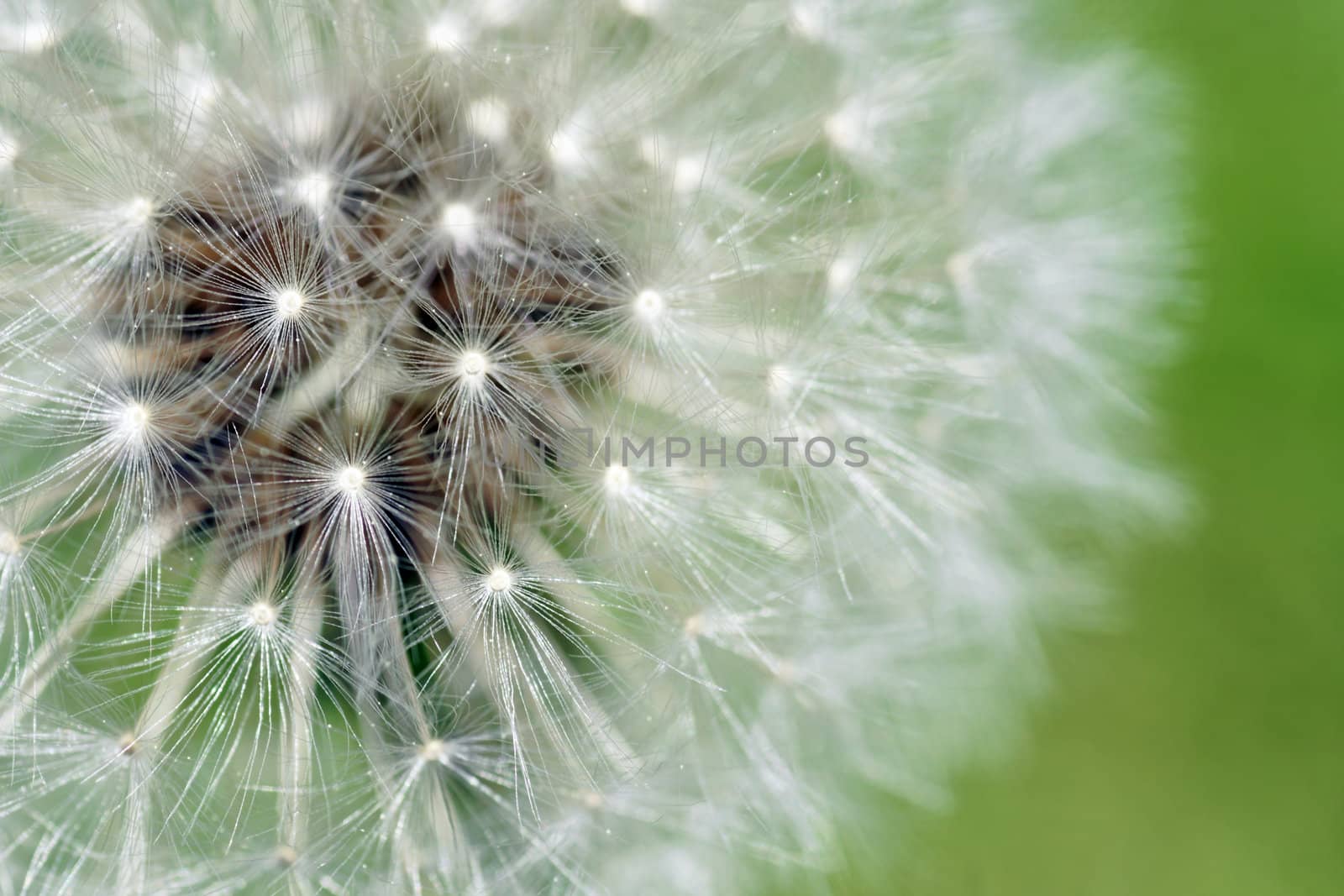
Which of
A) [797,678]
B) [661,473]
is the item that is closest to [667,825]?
[797,678]

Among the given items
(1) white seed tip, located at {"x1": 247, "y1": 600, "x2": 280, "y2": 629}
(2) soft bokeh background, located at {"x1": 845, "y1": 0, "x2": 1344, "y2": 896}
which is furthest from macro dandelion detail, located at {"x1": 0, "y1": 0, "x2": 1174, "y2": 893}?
(2) soft bokeh background, located at {"x1": 845, "y1": 0, "x2": 1344, "y2": 896}

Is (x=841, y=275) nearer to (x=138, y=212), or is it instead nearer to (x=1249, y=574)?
(x=138, y=212)

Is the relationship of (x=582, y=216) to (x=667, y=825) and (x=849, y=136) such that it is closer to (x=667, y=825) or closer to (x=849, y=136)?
(x=849, y=136)

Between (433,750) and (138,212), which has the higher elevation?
(138,212)

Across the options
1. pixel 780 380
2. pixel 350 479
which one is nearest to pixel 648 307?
pixel 780 380

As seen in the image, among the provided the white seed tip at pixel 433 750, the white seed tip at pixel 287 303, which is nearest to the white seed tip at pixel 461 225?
the white seed tip at pixel 287 303

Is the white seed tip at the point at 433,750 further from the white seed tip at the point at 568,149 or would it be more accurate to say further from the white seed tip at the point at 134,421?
the white seed tip at the point at 568,149
